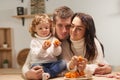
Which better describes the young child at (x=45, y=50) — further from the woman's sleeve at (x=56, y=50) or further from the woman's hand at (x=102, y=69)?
the woman's hand at (x=102, y=69)

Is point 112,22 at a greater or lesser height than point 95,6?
lesser

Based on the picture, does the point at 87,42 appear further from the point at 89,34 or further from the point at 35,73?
the point at 35,73

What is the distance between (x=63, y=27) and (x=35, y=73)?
33 centimetres

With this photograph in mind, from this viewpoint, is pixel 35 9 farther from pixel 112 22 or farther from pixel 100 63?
pixel 100 63

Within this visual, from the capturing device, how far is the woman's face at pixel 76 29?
4.39 ft

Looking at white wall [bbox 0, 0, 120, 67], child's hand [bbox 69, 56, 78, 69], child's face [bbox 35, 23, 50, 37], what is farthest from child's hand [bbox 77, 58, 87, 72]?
white wall [bbox 0, 0, 120, 67]

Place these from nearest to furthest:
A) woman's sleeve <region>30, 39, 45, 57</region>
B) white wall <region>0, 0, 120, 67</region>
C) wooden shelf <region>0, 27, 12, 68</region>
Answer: woman's sleeve <region>30, 39, 45, 57</region> < white wall <region>0, 0, 120, 67</region> < wooden shelf <region>0, 27, 12, 68</region>

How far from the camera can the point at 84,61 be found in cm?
121

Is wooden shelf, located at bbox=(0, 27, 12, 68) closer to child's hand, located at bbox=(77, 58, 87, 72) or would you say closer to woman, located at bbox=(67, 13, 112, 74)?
woman, located at bbox=(67, 13, 112, 74)

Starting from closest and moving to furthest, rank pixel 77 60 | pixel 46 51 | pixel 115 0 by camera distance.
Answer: pixel 77 60 < pixel 46 51 < pixel 115 0

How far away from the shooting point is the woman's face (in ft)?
4.39

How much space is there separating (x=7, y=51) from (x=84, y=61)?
2326 mm

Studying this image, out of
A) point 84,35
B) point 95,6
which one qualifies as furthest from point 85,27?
point 95,6

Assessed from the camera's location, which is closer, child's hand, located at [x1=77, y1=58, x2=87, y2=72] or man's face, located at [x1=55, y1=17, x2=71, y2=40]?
child's hand, located at [x1=77, y1=58, x2=87, y2=72]
